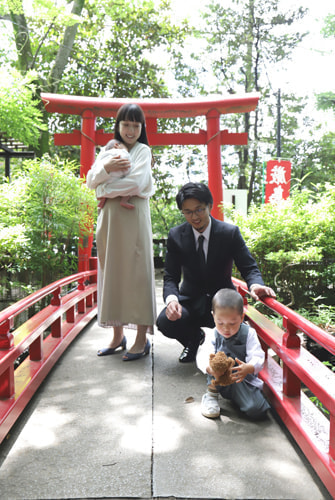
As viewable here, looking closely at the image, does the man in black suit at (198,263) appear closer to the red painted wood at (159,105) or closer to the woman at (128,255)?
the woman at (128,255)

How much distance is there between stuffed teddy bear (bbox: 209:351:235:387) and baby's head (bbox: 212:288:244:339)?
0.60 feet

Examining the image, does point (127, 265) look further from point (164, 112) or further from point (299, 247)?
point (164, 112)

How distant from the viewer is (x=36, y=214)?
5289mm

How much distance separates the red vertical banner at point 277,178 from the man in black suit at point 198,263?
9.54 m

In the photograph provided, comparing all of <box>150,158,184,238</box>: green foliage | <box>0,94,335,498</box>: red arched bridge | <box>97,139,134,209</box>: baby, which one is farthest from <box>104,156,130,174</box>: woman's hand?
<box>150,158,184,238</box>: green foliage

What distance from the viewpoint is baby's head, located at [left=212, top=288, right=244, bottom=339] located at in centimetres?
246

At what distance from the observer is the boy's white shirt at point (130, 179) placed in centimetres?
335

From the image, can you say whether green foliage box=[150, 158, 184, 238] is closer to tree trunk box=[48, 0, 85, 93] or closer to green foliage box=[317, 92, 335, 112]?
tree trunk box=[48, 0, 85, 93]

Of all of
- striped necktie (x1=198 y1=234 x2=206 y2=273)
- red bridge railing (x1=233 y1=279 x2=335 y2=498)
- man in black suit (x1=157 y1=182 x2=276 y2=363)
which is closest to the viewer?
red bridge railing (x1=233 y1=279 x2=335 y2=498)

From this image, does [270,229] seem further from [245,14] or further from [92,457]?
[245,14]

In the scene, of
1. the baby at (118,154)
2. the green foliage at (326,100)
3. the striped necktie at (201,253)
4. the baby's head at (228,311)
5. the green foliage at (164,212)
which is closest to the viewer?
the baby's head at (228,311)

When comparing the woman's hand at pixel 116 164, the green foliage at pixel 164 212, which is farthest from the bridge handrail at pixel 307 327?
→ the green foliage at pixel 164 212

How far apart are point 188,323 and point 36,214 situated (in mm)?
2916

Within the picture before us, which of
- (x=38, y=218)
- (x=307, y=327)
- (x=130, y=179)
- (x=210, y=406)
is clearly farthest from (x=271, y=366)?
(x=38, y=218)
